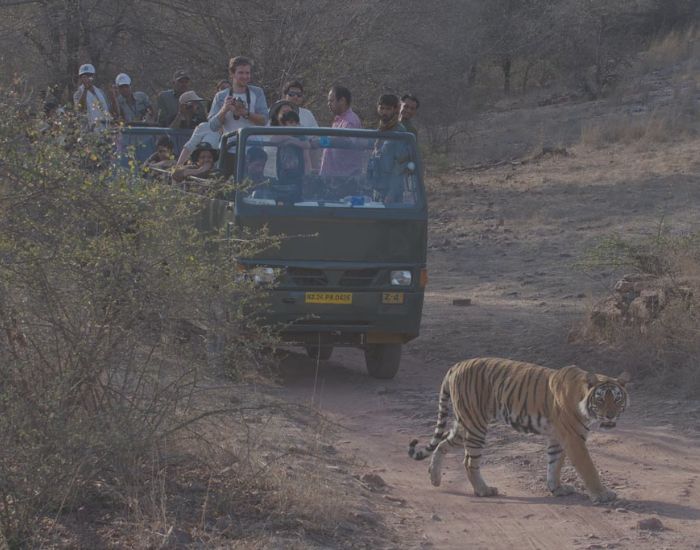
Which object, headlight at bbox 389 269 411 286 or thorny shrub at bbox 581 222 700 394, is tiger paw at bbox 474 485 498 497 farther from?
headlight at bbox 389 269 411 286

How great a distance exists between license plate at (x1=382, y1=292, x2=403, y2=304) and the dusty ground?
798 mm

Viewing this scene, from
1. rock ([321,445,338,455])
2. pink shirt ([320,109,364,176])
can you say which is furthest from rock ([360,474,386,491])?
pink shirt ([320,109,364,176])

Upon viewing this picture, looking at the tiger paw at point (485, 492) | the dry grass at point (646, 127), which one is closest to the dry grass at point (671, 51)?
the dry grass at point (646, 127)

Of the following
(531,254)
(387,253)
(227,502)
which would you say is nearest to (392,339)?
(387,253)

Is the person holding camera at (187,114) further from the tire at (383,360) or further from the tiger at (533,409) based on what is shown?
the tiger at (533,409)

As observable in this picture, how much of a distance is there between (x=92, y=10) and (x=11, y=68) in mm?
2220

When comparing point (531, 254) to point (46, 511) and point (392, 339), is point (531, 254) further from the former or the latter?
point (46, 511)

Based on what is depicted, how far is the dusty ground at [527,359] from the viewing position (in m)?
6.00

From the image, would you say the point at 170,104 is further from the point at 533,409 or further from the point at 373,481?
the point at 533,409

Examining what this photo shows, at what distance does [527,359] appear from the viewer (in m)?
10.0

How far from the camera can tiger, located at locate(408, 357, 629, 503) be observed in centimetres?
622

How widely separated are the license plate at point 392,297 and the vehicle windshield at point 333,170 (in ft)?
2.36

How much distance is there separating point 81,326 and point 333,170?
174 inches

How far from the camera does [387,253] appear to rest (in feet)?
29.9
